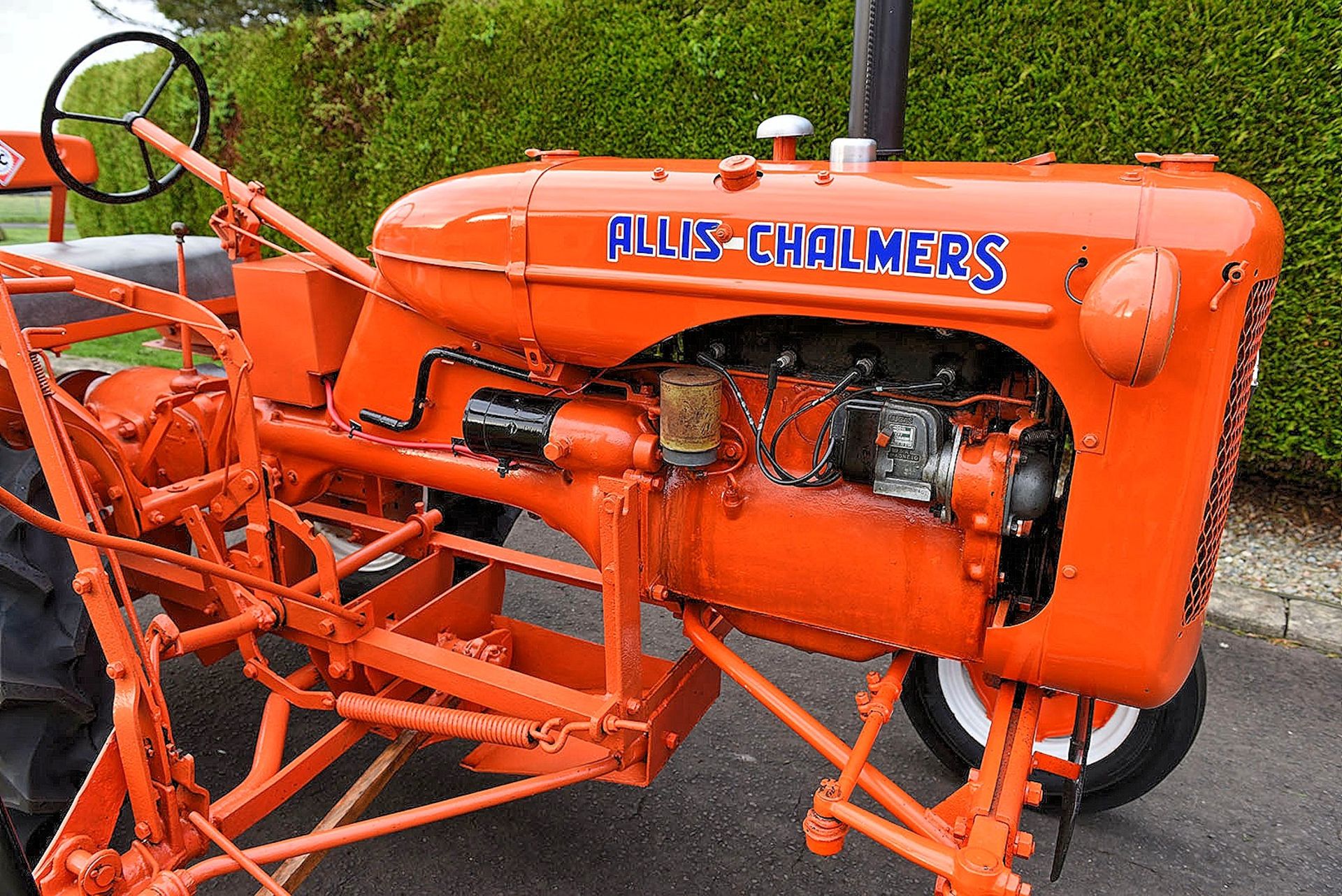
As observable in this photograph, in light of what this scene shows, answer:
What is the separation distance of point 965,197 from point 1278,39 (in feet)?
9.56

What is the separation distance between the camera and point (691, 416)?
1980 mm

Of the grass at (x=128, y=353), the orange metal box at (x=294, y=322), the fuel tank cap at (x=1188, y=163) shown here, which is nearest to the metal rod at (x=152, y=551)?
the orange metal box at (x=294, y=322)

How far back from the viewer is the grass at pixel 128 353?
707cm

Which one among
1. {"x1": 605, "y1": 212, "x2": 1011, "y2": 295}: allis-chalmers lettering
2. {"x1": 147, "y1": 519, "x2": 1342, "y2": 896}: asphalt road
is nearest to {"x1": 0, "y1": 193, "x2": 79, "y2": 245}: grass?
{"x1": 147, "y1": 519, "x2": 1342, "y2": 896}: asphalt road

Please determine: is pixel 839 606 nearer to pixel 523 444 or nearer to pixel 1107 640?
pixel 1107 640

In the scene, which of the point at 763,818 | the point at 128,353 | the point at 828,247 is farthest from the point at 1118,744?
the point at 128,353

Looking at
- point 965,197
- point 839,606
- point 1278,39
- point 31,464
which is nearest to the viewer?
point 965,197

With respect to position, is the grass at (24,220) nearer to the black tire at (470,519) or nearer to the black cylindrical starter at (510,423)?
the black tire at (470,519)

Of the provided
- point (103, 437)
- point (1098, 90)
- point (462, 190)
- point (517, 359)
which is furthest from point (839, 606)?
point (1098, 90)

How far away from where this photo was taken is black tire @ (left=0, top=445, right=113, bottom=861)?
2.05 metres

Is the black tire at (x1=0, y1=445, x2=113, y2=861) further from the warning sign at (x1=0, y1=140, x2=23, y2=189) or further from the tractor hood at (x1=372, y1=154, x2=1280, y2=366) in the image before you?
the warning sign at (x1=0, y1=140, x2=23, y2=189)

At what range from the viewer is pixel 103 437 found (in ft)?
7.90

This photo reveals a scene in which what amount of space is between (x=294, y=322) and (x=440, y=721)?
1.21m

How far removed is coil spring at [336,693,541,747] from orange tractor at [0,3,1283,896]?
0.5 inches
